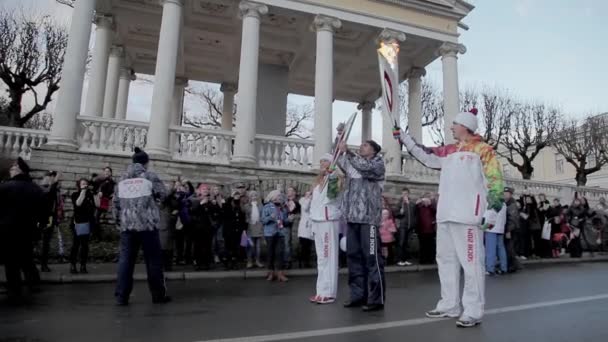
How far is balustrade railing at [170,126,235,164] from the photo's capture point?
14930mm

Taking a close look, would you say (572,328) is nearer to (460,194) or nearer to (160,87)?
(460,194)

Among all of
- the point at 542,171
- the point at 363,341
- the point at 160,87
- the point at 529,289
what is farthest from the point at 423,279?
the point at 542,171

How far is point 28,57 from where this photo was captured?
2623 centimetres

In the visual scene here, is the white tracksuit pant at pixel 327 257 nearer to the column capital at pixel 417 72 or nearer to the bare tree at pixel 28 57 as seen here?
the column capital at pixel 417 72

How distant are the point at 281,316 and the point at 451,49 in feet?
57.8

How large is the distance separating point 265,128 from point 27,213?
14502 mm

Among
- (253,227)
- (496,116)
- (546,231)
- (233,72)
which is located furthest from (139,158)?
(496,116)

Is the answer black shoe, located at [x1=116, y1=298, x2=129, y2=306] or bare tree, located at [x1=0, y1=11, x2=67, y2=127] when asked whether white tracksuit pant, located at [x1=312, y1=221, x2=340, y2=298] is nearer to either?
black shoe, located at [x1=116, y1=298, x2=129, y2=306]

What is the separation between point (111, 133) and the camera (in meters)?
14.3

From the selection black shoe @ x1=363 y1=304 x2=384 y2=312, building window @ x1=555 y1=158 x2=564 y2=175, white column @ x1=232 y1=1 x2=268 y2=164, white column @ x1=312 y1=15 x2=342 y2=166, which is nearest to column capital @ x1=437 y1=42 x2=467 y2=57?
white column @ x1=312 y1=15 x2=342 y2=166

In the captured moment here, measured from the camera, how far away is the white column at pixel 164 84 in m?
14.2

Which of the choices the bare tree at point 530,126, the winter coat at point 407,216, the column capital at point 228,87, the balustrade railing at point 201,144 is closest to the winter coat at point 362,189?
the winter coat at point 407,216

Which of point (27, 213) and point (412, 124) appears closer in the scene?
point (27, 213)

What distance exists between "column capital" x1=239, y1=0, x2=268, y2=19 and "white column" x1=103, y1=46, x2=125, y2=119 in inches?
297
